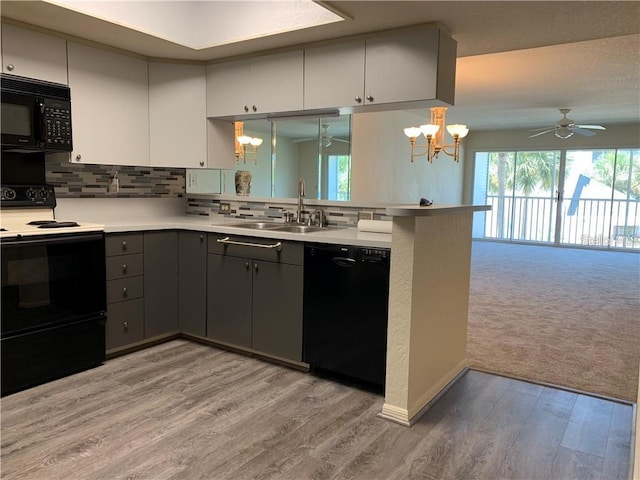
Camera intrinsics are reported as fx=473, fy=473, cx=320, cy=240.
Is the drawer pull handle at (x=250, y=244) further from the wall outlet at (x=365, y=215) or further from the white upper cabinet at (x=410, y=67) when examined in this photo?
the white upper cabinet at (x=410, y=67)

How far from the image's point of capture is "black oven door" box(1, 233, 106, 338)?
8.45 feet

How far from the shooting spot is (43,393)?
2.61 m

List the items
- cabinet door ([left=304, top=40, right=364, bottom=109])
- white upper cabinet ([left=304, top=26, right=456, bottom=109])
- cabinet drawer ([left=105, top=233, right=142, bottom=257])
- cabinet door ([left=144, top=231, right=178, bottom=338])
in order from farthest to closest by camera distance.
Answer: cabinet door ([left=144, top=231, right=178, bottom=338]), cabinet drawer ([left=105, top=233, right=142, bottom=257]), cabinet door ([left=304, top=40, right=364, bottom=109]), white upper cabinet ([left=304, top=26, right=456, bottom=109])

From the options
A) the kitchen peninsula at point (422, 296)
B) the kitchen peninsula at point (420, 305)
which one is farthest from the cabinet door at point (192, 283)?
the kitchen peninsula at point (420, 305)

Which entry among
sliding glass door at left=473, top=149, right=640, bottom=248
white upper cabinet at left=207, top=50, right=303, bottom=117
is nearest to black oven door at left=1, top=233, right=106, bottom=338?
white upper cabinet at left=207, top=50, right=303, bottom=117

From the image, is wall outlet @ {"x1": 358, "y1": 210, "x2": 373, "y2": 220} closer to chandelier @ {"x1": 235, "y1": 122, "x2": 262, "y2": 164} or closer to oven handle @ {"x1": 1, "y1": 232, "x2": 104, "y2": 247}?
chandelier @ {"x1": 235, "y1": 122, "x2": 262, "y2": 164}

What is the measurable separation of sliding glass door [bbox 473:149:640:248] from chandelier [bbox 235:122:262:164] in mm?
7571

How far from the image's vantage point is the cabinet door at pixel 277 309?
2.94 meters

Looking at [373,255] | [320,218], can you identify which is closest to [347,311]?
[373,255]

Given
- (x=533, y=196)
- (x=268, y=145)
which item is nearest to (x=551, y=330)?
(x=268, y=145)

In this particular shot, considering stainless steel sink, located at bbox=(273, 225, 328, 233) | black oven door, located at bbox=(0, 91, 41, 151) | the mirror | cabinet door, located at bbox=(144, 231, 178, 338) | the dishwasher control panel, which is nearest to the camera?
the dishwasher control panel

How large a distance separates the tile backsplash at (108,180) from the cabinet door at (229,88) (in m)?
0.79

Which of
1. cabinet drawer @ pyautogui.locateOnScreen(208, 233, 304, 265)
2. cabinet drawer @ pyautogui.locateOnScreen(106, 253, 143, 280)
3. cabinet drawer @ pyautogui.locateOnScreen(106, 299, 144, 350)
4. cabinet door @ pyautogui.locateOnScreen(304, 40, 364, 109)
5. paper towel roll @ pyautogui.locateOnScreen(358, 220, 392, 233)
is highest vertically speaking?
cabinet door @ pyautogui.locateOnScreen(304, 40, 364, 109)

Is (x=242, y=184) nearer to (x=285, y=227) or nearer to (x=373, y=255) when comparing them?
(x=285, y=227)
